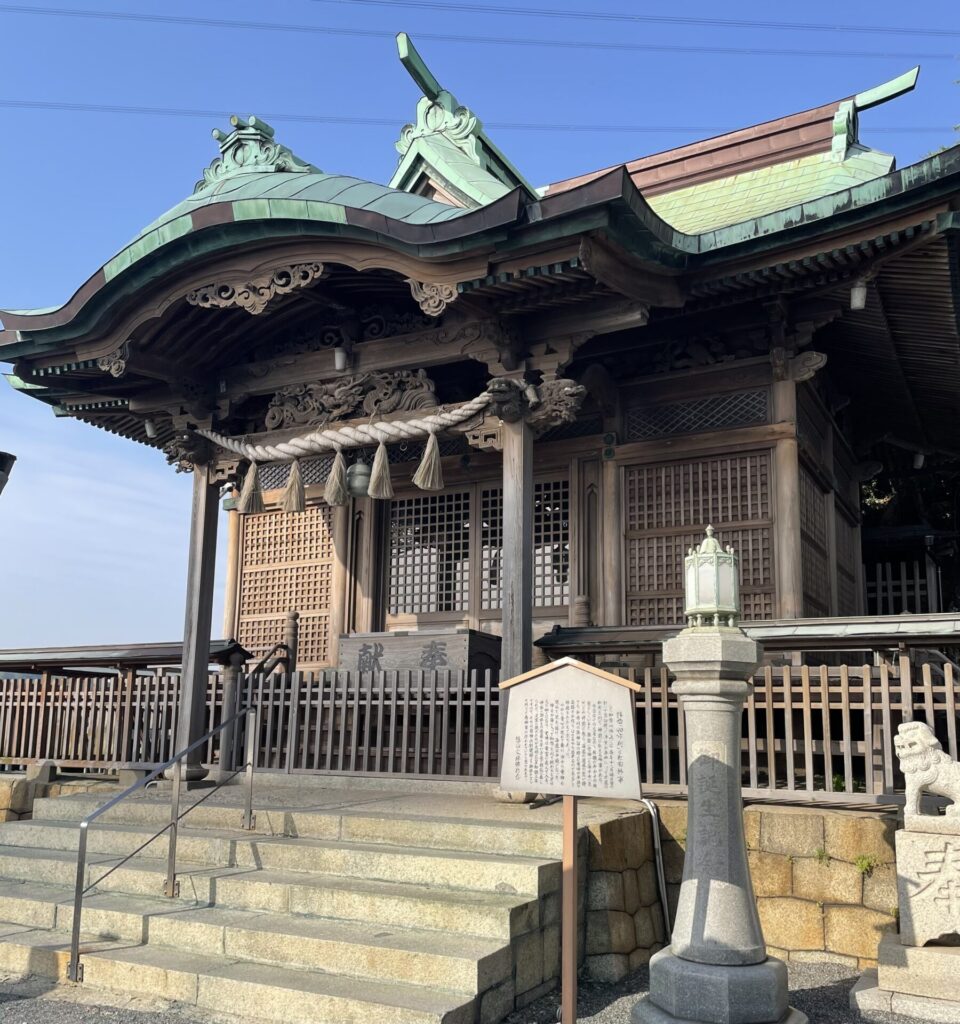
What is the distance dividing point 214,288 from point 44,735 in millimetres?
5535

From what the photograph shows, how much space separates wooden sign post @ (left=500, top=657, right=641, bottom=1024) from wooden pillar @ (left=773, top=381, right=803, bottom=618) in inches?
179

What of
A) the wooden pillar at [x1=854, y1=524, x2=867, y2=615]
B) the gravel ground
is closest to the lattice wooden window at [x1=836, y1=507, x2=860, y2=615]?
the wooden pillar at [x1=854, y1=524, x2=867, y2=615]

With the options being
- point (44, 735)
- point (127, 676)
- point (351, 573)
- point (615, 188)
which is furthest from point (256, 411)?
point (615, 188)

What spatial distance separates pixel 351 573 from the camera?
1127 cm

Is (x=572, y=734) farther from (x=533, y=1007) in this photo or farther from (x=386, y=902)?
(x=386, y=902)

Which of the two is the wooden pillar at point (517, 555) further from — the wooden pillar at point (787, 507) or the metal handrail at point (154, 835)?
the wooden pillar at point (787, 507)

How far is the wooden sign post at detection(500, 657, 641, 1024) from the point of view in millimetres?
4387

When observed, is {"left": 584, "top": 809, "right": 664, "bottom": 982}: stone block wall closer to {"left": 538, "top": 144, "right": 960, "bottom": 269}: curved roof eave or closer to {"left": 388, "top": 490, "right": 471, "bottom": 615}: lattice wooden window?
{"left": 538, "top": 144, "right": 960, "bottom": 269}: curved roof eave

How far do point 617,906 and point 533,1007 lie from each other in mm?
1025

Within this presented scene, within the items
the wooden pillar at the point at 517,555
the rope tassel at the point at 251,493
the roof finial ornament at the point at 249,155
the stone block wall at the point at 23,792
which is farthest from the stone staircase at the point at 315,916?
the roof finial ornament at the point at 249,155

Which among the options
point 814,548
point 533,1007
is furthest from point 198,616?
point 814,548

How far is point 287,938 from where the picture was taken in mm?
5176

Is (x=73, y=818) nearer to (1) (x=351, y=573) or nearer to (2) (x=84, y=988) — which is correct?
(2) (x=84, y=988)

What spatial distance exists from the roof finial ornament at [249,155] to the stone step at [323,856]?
586 centimetres
